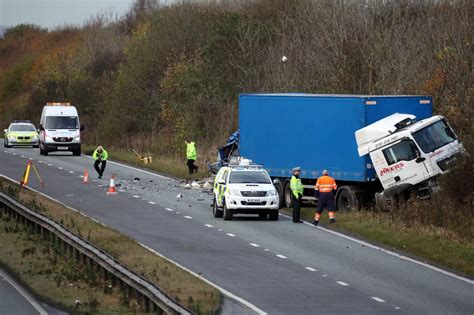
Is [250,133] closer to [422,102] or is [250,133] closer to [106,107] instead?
[422,102]

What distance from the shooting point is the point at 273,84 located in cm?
6575

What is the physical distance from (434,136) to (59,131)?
121 ft

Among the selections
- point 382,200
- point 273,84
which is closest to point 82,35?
point 273,84

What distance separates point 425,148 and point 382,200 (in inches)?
82.2

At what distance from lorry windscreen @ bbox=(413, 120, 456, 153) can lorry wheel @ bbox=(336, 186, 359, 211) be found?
284 cm

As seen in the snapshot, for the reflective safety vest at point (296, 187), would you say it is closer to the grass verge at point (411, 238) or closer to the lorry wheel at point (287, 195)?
the grass verge at point (411, 238)

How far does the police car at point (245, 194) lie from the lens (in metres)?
37.8

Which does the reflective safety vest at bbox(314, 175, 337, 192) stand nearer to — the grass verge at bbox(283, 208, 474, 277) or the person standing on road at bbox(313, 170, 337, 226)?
the person standing on road at bbox(313, 170, 337, 226)

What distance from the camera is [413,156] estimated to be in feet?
125

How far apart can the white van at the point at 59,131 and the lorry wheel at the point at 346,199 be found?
33764 mm

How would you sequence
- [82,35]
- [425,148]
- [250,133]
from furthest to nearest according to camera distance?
[82,35]
[250,133]
[425,148]

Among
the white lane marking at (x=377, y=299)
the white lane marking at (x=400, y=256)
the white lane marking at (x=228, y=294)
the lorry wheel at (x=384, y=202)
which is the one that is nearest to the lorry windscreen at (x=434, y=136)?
the lorry wheel at (x=384, y=202)

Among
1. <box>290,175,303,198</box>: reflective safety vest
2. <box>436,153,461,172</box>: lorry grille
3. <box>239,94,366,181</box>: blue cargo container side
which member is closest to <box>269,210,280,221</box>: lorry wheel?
<box>290,175,303,198</box>: reflective safety vest

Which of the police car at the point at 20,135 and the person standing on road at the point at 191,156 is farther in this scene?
the police car at the point at 20,135
